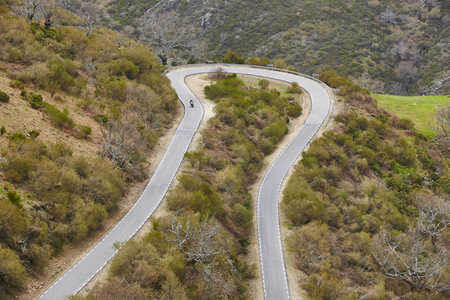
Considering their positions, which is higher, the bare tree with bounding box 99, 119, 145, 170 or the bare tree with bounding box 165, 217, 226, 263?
the bare tree with bounding box 99, 119, 145, 170

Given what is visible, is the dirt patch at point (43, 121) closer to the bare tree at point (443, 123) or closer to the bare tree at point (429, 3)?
the bare tree at point (443, 123)

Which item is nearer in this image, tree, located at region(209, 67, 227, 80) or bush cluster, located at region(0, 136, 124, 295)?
bush cluster, located at region(0, 136, 124, 295)

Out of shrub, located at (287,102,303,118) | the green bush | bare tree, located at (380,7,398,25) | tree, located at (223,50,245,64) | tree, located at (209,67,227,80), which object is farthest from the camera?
bare tree, located at (380,7,398,25)

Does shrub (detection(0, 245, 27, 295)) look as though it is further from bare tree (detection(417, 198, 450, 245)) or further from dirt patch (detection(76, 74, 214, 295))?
bare tree (detection(417, 198, 450, 245))

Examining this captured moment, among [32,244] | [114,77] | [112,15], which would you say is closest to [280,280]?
[32,244]

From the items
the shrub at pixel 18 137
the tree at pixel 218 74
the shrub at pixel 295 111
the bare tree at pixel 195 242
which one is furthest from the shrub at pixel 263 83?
the shrub at pixel 18 137

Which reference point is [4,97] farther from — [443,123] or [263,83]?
[443,123]

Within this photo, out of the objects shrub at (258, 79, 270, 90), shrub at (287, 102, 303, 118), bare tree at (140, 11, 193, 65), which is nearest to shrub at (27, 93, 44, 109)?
shrub at (287, 102, 303, 118)
